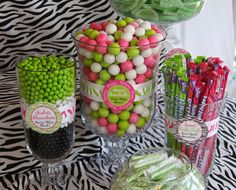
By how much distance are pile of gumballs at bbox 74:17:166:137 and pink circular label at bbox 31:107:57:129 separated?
0.33ft

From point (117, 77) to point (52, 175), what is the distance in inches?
9.6

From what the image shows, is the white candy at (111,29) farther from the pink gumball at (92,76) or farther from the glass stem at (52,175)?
the glass stem at (52,175)

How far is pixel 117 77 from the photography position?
2.61 feet

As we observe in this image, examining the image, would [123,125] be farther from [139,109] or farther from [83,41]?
[83,41]

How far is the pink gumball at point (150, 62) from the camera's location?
810 mm

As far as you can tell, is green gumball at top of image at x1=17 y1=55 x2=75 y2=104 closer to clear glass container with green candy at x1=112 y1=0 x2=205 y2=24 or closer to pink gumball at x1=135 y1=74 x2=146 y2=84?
pink gumball at x1=135 y1=74 x2=146 y2=84

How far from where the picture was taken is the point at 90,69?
81 centimetres

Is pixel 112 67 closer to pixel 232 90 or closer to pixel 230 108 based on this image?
pixel 230 108

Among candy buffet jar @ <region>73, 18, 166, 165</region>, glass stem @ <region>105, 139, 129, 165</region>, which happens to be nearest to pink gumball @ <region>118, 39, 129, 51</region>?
candy buffet jar @ <region>73, 18, 166, 165</region>

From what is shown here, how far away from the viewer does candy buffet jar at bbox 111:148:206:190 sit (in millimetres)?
655

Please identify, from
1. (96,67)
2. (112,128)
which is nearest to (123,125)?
(112,128)

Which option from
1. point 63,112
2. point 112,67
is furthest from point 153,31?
point 63,112

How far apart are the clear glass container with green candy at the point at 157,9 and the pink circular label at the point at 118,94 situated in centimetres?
35

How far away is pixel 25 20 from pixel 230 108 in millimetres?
611
